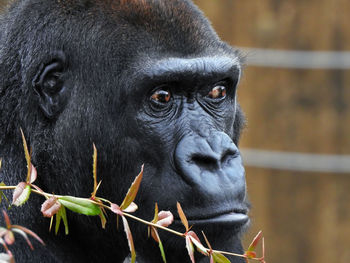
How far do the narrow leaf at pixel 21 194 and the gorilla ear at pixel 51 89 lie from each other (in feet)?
4.04

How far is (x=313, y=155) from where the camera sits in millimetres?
11273

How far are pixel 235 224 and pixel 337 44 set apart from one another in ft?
23.8

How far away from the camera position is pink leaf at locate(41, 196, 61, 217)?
3.51 metres

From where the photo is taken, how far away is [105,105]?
15.4 ft

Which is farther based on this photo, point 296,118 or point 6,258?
point 296,118

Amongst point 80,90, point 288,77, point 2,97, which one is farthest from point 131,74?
point 288,77

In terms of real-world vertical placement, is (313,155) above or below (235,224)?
above

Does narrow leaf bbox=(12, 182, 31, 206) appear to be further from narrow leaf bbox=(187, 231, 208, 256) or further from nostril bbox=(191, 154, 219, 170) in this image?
nostril bbox=(191, 154, 219, 170)

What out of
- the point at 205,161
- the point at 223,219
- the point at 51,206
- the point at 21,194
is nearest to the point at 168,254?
the point at 223,219

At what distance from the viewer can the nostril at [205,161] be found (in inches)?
173

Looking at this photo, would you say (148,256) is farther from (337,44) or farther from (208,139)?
(337,44)

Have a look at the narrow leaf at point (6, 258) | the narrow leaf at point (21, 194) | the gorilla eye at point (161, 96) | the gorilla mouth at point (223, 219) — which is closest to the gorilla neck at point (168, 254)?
the gorilla mouth at point (223, 219)

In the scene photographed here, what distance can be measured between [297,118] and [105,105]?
269 inches

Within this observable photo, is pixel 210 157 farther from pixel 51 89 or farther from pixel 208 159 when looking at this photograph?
pixel 51 89
